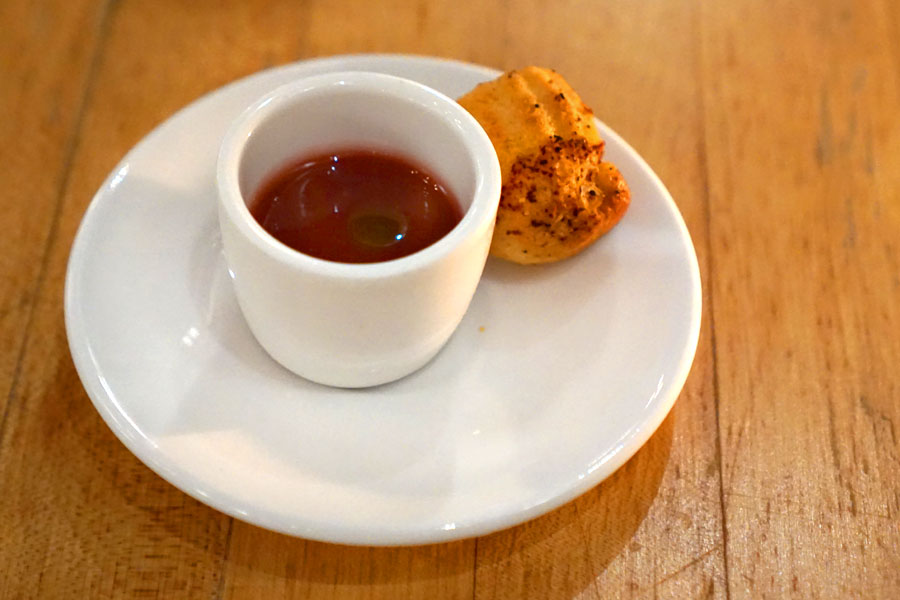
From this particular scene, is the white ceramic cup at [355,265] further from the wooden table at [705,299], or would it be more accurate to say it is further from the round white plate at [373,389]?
the wooden table at [705,299]

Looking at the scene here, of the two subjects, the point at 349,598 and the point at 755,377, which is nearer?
the point at 349,598

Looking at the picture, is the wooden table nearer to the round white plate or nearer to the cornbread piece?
the round white plate

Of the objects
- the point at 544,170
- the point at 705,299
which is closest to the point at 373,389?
the point at 544,170

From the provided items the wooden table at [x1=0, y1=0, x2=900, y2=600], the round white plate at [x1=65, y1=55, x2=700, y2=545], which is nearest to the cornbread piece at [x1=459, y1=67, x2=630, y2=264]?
the round white plate at [x1=65, y1=55, x2=700, y2=545]

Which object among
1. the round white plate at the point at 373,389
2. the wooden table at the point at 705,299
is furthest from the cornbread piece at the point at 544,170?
the wooden table at the point at 705,299

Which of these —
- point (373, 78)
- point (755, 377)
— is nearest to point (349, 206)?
point (373, 78)

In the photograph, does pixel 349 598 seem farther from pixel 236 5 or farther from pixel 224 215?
pixel 236 5

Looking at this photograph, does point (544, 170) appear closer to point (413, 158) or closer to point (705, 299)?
point (413, 158)
